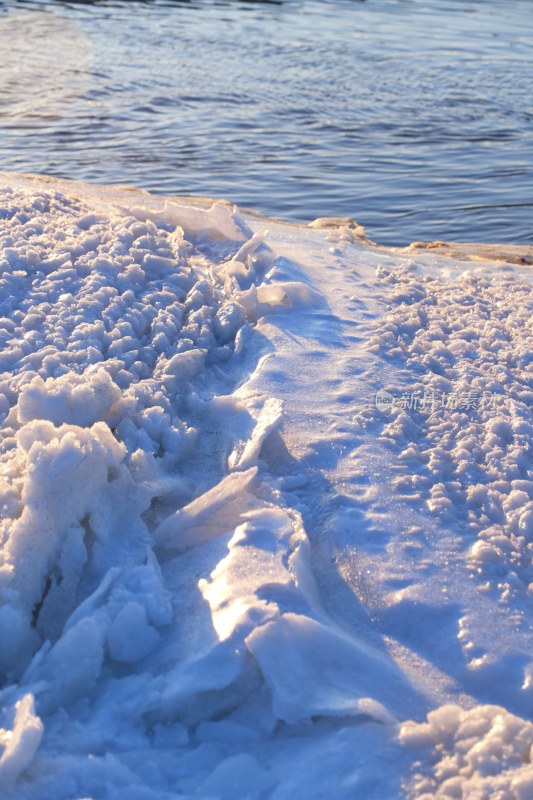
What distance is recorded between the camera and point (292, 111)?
7836mm

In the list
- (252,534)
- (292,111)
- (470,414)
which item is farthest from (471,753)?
(292,111)

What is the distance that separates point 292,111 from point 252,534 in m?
6.61

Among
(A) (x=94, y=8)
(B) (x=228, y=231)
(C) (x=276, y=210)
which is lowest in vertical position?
(C) (x=276, y=210)

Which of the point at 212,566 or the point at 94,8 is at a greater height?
the point at 94,8

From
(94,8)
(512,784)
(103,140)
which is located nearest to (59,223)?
(512,784)

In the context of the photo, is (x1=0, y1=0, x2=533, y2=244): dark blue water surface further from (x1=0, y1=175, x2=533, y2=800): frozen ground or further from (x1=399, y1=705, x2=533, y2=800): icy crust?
(x1=399, y1=705, x2=533, y2=800): icy crust

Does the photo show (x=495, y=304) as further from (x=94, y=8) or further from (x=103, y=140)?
(x=94, y=8)

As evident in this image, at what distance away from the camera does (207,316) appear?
2.68 meters

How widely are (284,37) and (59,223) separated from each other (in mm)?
8038

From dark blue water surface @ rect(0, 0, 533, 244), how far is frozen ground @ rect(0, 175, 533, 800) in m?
3.26

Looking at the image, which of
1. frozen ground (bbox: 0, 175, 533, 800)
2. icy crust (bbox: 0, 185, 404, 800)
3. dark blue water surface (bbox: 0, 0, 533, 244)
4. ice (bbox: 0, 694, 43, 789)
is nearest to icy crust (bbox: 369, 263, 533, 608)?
frozen ground (bbox: 0, 175, 533, 800)

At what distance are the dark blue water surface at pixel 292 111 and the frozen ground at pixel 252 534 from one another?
3.26 m

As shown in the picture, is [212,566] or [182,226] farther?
[182,226]

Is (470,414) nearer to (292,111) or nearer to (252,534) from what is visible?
(252,534)
